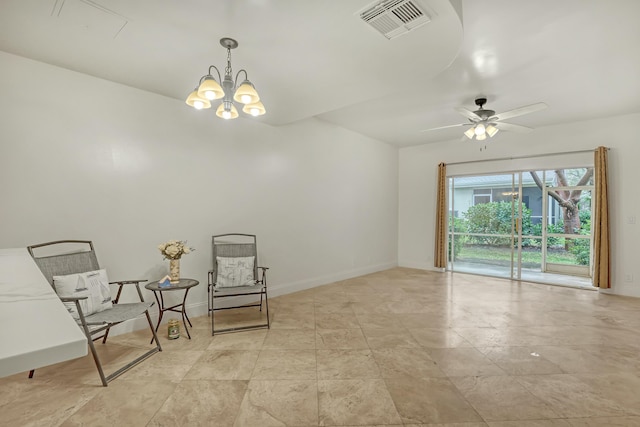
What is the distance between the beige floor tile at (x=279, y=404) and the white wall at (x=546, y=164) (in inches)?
199

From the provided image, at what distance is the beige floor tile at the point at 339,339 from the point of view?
2.74 m

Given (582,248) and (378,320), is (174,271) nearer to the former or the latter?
(378,320)

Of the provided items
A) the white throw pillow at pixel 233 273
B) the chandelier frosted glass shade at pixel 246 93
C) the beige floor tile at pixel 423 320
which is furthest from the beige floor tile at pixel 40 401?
the beige floor tile at pixel 423 320

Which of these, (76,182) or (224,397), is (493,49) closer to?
(224,397)

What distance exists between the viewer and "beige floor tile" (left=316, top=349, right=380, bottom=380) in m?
2.23

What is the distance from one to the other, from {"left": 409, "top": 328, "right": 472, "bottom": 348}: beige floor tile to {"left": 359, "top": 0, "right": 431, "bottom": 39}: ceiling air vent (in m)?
2.64

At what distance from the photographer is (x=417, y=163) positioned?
6.64 metres

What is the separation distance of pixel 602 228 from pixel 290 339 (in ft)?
16.8

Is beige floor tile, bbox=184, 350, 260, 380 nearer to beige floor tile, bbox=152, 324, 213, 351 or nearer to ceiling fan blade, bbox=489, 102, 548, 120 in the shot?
beige floor tile, bbox=152, 324, 213, 351

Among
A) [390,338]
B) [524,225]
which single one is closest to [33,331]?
[390,338]

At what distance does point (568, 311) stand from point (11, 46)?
637 cm

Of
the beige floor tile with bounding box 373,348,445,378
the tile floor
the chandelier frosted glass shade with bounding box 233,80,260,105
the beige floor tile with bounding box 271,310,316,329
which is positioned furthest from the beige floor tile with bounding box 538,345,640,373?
the chandelier frosted glass shade with bounding box 233,80,260,105

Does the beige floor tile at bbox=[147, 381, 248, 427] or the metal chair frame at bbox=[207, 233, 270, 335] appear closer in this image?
the beige floor tile at bbox=[147, 381, 248, 427]

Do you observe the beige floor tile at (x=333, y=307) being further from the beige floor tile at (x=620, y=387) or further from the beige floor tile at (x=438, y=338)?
the beige floor tile at (x=620, y=387)
